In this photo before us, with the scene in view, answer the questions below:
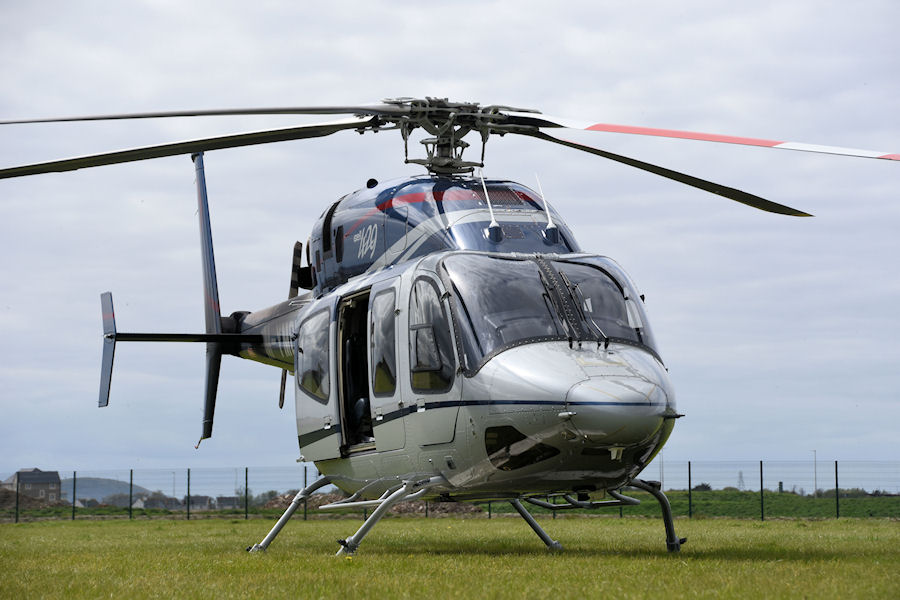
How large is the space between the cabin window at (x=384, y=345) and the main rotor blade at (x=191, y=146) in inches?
96.2

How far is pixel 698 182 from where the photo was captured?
12.1 meters

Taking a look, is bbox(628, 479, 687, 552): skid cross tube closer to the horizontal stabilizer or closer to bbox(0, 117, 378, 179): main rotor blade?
bbox(0, 117, 378, 179): main rotor blade

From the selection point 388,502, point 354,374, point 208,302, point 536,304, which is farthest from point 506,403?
point 208,302

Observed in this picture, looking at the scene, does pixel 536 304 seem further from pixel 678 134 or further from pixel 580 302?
pixel 678 134

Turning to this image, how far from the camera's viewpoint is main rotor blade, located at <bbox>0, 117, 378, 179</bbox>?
1212 centimetres

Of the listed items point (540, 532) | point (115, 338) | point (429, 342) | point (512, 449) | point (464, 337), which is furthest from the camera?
point (115, 338)

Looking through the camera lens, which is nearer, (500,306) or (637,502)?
(500,306)

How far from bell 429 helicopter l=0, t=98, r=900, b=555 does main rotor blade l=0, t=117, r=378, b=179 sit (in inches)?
1.2

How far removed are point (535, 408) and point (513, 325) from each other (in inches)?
36.0

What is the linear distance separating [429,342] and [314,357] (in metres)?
2.58

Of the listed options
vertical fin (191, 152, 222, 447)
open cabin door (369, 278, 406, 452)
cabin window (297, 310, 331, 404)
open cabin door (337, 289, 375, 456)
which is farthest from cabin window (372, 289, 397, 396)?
vertical fin (191, 152, 222, 447)

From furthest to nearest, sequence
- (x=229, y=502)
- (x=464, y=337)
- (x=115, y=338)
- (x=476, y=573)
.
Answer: (x=229, y=502), (x=115, y=338), (x=464, y=337), (x=476, y=573)

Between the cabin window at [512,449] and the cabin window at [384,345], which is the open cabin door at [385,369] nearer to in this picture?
the cabin window at [384,345]

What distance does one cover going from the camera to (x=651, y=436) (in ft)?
30.3
